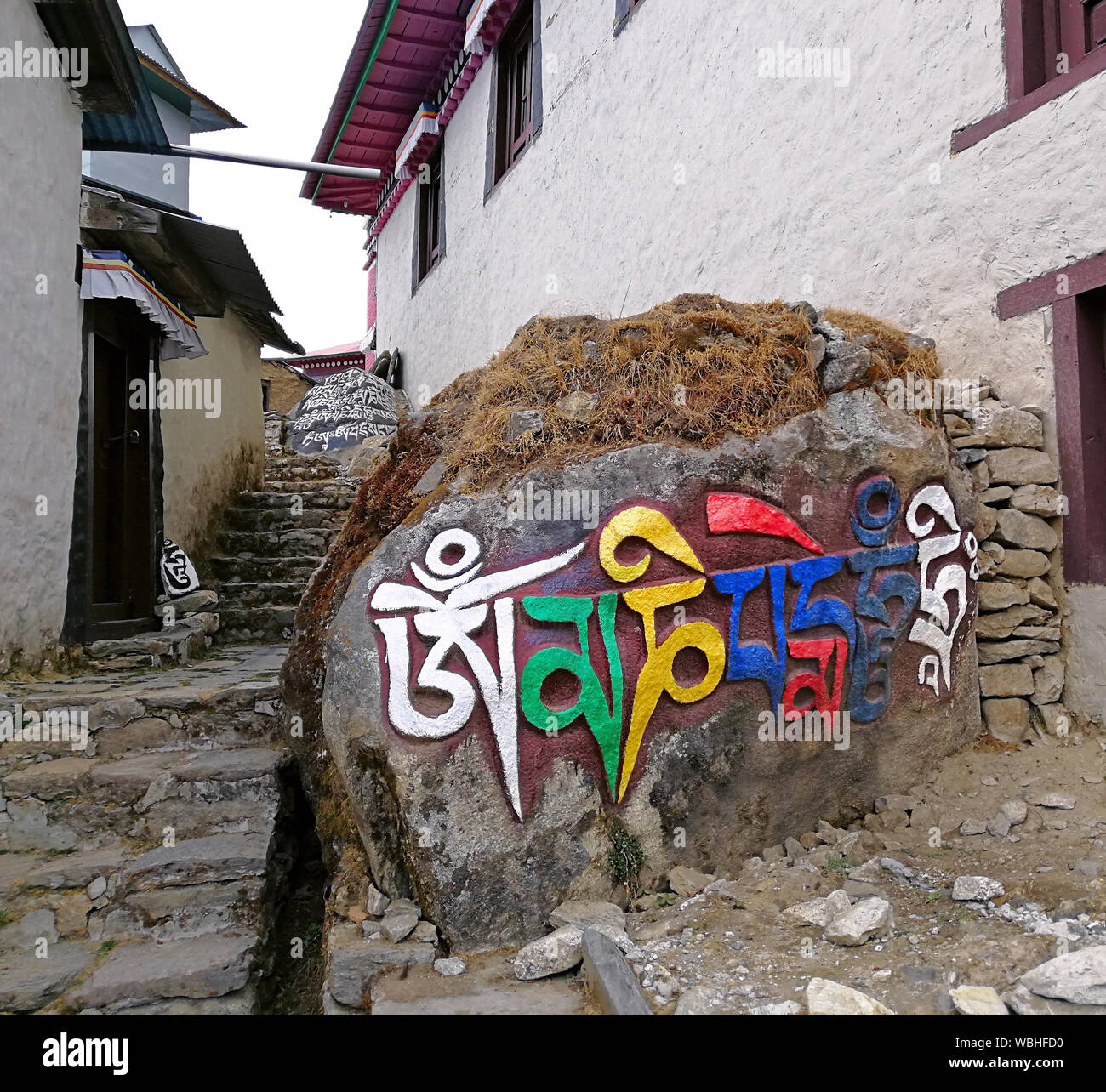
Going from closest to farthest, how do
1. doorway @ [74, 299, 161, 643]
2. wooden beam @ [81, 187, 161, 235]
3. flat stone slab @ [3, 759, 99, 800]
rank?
flat stone slab @ [3, 759, 99, 800], wooden beam @ [81, 187, 161, 235], doorway @ [74, 299, 161, 643]

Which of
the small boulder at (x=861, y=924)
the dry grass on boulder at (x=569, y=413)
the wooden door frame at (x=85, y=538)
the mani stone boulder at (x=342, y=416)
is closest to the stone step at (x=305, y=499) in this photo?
the wooden door frame at (x=85, y=538)

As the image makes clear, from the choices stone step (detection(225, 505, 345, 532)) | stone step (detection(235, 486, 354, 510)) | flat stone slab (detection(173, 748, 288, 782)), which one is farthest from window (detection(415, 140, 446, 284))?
flat stone slab (detection(173, 748, 288, 782))

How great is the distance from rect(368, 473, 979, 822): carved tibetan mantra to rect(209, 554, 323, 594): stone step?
16.1 ft

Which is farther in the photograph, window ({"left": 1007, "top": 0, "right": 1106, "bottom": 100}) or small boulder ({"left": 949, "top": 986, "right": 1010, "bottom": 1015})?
window ({"left": 1007, "top": 0, "right": 1106, "bottom": 100})

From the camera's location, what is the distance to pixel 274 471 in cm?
1071

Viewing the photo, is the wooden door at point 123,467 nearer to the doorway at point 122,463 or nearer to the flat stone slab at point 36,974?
the doorway at point 122,463

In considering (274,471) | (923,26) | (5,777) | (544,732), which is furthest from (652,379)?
(274,471)

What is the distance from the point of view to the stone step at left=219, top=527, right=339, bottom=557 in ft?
→ 26.5

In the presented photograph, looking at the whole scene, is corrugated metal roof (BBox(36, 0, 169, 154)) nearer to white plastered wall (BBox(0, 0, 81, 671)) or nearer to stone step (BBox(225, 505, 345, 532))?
white plastered wall (BBox(0, 0, 81, 671))

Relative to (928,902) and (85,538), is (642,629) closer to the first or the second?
(928,902)

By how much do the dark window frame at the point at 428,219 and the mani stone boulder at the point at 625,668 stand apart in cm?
978

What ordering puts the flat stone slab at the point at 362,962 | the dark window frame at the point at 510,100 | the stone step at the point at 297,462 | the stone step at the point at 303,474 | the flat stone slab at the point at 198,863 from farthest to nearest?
the stone step at the point at 297,462 < the stone step at the point at 303,474 < the dark window frame at the point at 510,100 < the flat stone slab at the point at 198,863 < the flat stone slab at the point at 362,962

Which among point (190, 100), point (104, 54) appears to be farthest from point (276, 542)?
point (190, 100)

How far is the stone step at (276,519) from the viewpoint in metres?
8.55
